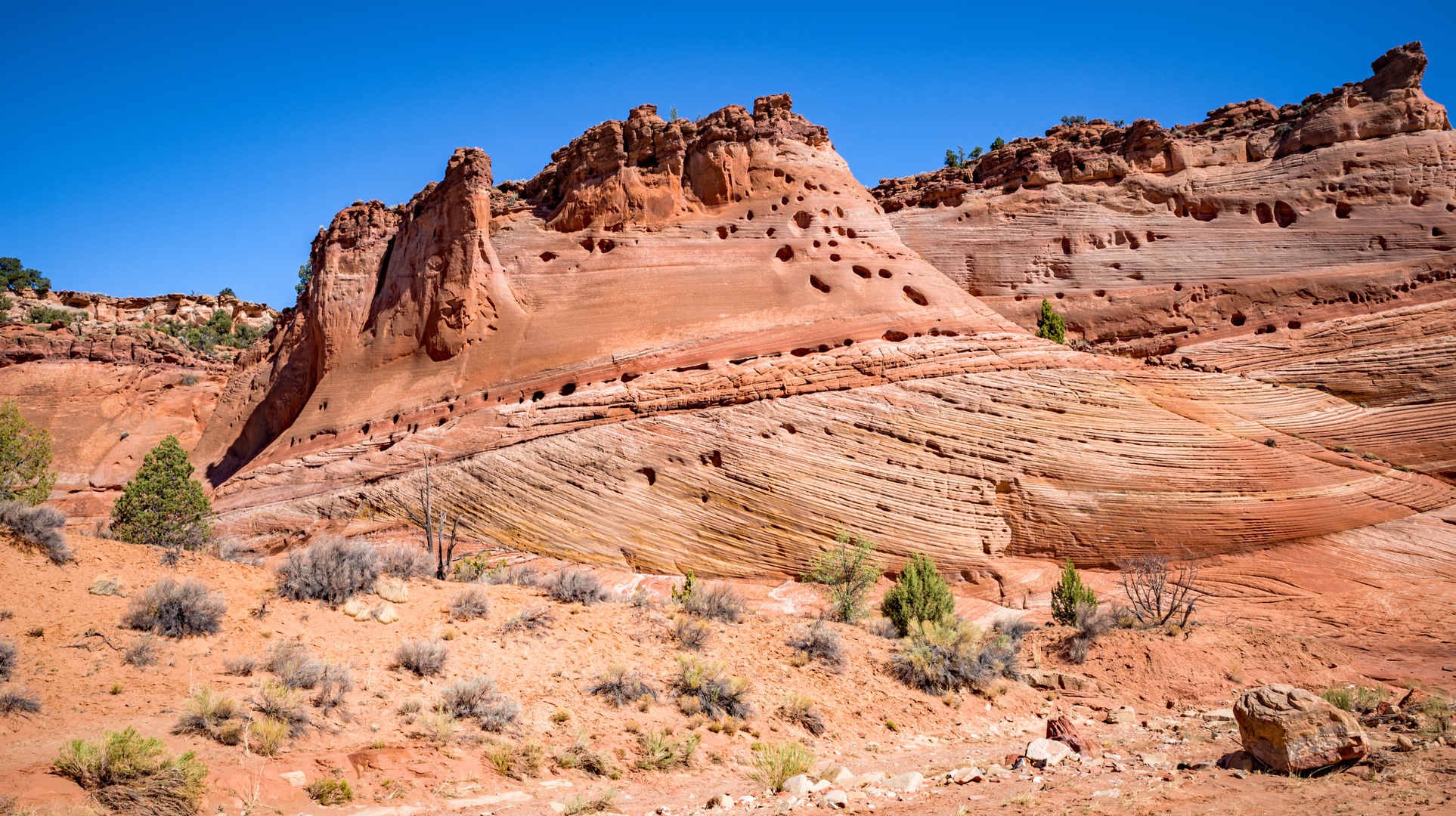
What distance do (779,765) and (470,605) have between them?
19.1 ft

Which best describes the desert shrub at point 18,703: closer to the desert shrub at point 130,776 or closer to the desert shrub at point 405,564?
the desert shrub at point 130,776

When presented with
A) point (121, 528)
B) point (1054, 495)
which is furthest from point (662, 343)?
point (121, 528)

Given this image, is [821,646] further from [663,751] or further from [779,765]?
[663,751]

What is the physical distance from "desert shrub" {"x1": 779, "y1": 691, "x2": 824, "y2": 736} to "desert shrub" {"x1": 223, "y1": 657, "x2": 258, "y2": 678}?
6.76m

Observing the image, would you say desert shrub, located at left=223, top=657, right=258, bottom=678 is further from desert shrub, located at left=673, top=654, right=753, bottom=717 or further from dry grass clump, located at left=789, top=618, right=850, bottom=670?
dry grass clump, located at left=789, top=618, right=850, bottom=670

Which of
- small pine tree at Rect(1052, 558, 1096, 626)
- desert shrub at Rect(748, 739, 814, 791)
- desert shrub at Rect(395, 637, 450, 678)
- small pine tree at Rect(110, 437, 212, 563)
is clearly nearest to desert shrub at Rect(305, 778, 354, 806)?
desert shrub at Rect(395, 637, 450, 678)

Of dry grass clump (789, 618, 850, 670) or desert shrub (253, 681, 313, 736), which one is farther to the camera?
dry grass clump (789, 618, 850, 670)

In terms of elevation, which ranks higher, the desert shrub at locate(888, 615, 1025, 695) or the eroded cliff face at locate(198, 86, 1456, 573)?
the eroded cliff face at locate(198, 86, 1456, 573)

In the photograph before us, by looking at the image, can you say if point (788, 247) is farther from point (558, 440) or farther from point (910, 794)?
point (910, 794)

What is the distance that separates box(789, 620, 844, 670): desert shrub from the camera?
13.6m

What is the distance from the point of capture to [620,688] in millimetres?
11266

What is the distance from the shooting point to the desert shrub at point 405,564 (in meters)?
14.7

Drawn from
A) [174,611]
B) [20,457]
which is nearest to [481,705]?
[174,611]

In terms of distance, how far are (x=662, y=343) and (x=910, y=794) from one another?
15.5m
